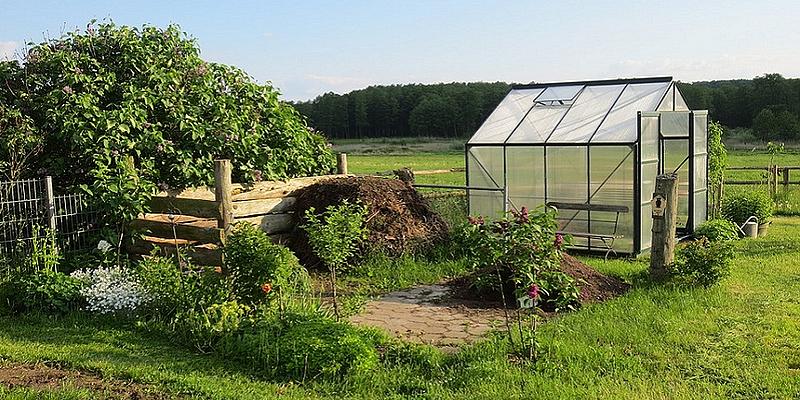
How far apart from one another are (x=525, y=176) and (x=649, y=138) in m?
2.25

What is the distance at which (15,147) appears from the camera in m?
9.46

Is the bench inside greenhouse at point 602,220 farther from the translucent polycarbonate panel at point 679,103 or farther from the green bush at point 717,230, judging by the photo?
the translucent polycarbonate panel at point 679,103

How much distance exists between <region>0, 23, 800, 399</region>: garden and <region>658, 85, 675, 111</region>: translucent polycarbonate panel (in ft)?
7.76

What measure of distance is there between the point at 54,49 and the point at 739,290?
982cm

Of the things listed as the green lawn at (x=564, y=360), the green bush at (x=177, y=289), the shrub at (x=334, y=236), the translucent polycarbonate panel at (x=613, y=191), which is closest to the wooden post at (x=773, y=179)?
the translucent polycarbonate panel at (x=613, y=191)

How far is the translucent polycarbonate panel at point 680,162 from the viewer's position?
13.7m

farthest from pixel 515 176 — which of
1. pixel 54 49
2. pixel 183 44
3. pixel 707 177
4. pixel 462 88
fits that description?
pixel 462 88

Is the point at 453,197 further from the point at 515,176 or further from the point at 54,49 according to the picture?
the point at 54,49

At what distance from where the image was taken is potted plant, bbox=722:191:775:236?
577 inches

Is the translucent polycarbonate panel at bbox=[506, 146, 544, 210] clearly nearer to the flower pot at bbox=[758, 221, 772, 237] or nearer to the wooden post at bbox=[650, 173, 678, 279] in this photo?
the wooden post at bbox=[650, 173, 678, 279]

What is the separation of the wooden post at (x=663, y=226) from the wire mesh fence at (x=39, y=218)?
23.7ft

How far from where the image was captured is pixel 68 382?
5.76 meters

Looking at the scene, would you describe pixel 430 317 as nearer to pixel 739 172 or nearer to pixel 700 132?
pixel 700 132

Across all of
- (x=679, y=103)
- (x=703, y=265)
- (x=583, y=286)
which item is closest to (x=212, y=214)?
(x=583, y=286)
